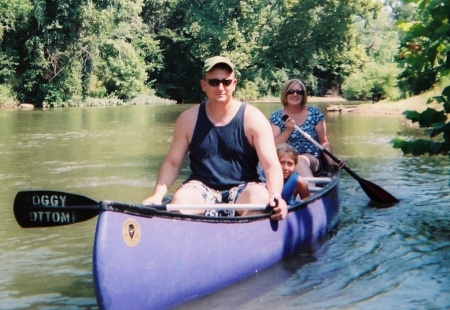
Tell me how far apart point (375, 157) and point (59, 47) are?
24812 mm

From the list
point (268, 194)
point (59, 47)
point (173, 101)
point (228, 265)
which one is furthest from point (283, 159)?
point (173, 101)

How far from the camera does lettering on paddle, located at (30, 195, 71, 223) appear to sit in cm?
366

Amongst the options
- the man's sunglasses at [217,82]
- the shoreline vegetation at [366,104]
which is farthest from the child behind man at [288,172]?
the shoreline vegetation at [366,104]

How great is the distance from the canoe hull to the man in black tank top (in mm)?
279

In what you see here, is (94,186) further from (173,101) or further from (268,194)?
(173,101)

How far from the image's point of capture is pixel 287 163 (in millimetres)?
5691

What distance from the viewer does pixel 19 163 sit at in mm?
10953

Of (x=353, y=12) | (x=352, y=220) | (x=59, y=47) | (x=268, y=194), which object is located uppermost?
(x=353, y=12)

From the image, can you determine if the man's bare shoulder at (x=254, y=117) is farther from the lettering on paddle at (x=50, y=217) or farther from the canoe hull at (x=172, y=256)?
the lettering on paddle at (x=50, y=217)

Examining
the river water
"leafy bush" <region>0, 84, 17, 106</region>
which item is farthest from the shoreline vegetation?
the river water

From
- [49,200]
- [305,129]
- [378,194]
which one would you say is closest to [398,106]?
[378,194]

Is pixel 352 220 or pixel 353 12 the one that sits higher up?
pixel 353 12

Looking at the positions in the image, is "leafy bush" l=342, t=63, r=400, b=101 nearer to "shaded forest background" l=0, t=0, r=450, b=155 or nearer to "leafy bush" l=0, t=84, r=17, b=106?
"shaded forest background" l=0, t=0, r=450, b=155

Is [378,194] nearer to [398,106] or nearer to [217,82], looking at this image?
[217,82]
